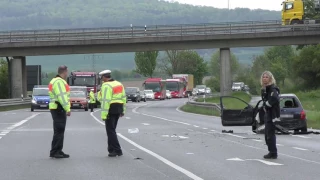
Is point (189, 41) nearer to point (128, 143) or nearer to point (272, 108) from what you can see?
point (128, 143)

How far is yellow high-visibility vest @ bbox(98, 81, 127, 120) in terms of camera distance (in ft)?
53.1

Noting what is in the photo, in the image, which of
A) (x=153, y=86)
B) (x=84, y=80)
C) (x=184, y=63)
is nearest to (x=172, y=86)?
(x=153, y=86)

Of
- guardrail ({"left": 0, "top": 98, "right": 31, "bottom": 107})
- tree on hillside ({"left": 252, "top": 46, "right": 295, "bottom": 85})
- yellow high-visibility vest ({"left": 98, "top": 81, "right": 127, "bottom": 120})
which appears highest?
tree on hillside ({"left": 252, "top": 46, "right": 295, "bottom": 85})

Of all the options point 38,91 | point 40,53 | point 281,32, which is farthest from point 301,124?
point 40,53

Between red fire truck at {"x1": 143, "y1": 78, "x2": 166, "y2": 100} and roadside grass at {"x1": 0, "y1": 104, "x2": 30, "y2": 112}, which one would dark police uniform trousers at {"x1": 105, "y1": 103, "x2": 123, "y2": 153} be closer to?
roadside grass at {"x1": 0, "y1": 104, "x2": 30, "y2": 112}

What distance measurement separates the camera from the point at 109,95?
53.4 feet

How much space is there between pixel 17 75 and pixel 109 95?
55193mm

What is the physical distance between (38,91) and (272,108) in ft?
129

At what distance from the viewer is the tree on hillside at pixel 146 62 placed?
152875mm

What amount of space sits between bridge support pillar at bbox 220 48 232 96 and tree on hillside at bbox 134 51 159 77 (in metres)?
85.1

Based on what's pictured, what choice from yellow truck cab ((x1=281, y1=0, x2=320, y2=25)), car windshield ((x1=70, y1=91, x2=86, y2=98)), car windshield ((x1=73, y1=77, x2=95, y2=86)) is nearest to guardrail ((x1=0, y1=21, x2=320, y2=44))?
car windshield ((x1=73, y1=77, x2=95, y2=86))

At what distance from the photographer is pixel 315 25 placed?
64.1 meters

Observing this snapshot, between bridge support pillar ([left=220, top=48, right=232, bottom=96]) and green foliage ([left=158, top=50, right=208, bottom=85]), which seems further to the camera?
green foliage ([left=158, top=50, right=208, bottom=85])

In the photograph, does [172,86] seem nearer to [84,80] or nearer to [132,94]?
[132,94]
